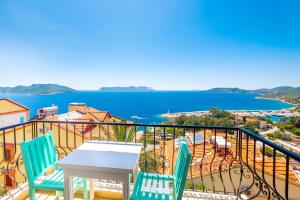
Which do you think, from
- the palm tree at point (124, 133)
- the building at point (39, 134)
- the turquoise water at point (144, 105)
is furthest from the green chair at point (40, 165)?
the turquoise water at point (144, 105)

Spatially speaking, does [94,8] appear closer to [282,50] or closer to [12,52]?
[12,52]

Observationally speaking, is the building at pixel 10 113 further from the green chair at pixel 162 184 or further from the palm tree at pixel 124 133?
the green chair at pixel 162 184

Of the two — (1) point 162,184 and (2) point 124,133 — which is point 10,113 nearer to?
(2) point 124,133

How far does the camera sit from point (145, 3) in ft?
23.3

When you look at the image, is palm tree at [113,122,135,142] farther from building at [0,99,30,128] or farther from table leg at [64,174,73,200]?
building at [0,99,30,128]

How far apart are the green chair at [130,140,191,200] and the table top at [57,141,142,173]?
0.32m

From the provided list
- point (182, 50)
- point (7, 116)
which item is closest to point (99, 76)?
point (182, 50)

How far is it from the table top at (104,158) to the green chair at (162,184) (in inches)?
12.6

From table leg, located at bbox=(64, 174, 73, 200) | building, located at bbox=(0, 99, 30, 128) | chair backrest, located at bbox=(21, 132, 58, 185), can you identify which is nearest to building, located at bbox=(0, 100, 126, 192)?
building, located at bbox=(0, 99, 30, 128)

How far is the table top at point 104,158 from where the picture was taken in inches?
60.2

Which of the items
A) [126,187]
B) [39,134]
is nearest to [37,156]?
[126,187]

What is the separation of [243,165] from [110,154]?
1.99 metres

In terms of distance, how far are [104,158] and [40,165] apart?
85cm

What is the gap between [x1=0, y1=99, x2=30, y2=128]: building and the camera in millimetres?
10734
